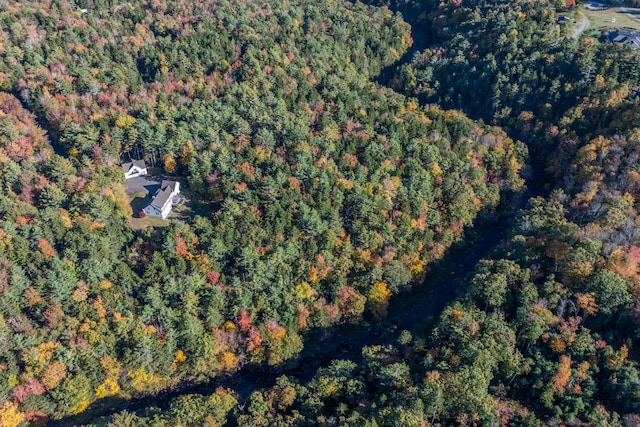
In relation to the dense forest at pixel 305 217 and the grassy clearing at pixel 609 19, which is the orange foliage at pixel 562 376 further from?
the grassy clearing at pixel 609 19

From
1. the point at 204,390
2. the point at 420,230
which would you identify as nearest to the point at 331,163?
the point at 420,230

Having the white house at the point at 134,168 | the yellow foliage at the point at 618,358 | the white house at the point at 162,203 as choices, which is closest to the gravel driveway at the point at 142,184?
the white house at the point at 134,168

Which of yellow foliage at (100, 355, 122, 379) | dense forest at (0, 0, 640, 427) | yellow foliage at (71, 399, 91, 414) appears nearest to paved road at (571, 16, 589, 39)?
dense forest at (0, 0, 640, 427)

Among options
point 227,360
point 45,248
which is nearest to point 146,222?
point 45,248

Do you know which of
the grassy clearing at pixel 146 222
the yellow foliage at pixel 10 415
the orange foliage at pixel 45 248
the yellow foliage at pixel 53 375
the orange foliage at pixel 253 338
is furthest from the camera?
the grassy clearing at pixel 146 222

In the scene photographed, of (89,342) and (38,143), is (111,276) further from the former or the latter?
(38,143)

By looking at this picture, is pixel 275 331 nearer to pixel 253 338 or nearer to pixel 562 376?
pixel 253 338
